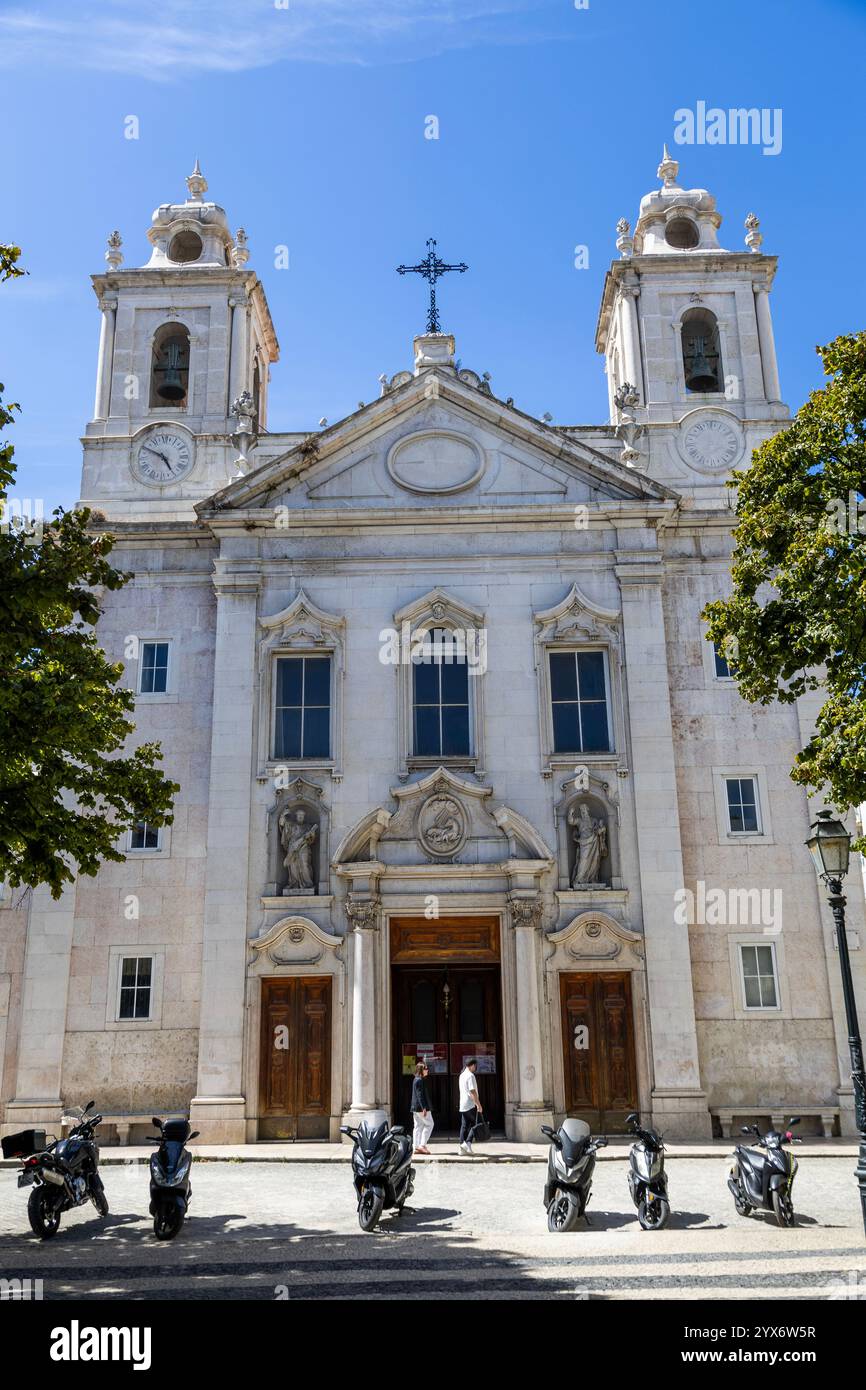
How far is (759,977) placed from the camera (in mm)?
23438

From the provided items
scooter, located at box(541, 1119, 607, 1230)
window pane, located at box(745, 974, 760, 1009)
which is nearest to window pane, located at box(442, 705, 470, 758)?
window pane, located at box(745, 974, 760, 1009)

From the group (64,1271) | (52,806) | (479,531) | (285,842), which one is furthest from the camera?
(479,531)

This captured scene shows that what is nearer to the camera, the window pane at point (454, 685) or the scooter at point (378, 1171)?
the scooter at point (378, 1171)

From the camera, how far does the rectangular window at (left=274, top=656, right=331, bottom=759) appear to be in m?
24.4

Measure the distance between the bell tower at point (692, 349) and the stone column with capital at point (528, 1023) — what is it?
36.5ft

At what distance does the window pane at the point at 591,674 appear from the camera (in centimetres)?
2480

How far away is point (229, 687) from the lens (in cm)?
2464

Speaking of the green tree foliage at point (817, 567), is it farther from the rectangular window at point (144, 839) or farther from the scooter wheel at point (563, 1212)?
the rectangular window at point (144, 839)

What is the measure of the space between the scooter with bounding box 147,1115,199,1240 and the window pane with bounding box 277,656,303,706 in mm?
12074

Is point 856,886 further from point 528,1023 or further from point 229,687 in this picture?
point 229,687

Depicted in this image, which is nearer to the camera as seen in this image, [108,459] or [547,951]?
[547,951]

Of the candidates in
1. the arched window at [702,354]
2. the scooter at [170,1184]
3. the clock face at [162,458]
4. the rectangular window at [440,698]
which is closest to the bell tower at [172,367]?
the clock face at [162,458]
